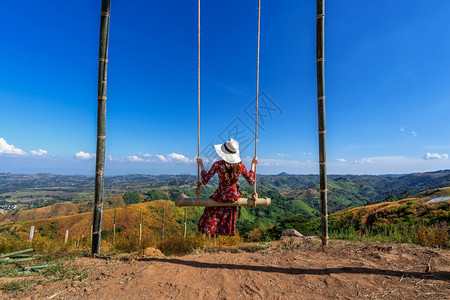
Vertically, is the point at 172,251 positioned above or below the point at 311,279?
below

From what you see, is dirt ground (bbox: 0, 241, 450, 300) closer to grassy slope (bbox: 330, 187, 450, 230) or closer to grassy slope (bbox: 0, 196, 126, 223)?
grassy slope (bbox: 330, 187, 450, 230)

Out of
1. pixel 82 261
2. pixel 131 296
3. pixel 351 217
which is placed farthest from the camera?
pixel 351 217

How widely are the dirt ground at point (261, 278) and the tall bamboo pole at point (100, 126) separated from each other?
22.1 inches

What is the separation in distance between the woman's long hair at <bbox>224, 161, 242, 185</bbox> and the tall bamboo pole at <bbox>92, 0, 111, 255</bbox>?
236 centimetres

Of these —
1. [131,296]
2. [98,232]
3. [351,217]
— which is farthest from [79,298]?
[351,217]

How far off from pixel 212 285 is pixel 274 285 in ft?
2.43

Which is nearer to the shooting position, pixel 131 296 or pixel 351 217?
pixel 131 296

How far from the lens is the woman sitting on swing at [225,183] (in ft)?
11.7

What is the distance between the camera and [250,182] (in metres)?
3.57

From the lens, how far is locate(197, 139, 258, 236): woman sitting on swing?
3562mm

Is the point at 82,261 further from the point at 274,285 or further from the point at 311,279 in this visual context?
the point at 311,279

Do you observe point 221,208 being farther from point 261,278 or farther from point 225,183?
point 261,278

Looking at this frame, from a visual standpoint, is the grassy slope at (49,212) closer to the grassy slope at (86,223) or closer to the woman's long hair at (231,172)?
the grassy slope at (86,223)

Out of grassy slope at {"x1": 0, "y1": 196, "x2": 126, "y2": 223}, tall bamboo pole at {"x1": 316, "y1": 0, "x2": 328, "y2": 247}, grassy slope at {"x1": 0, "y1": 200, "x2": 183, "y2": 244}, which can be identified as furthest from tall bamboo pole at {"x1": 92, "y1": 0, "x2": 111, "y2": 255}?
grassy slope at {"x1": 0, "y1": 196, "x2": 126, "y2": 223}
